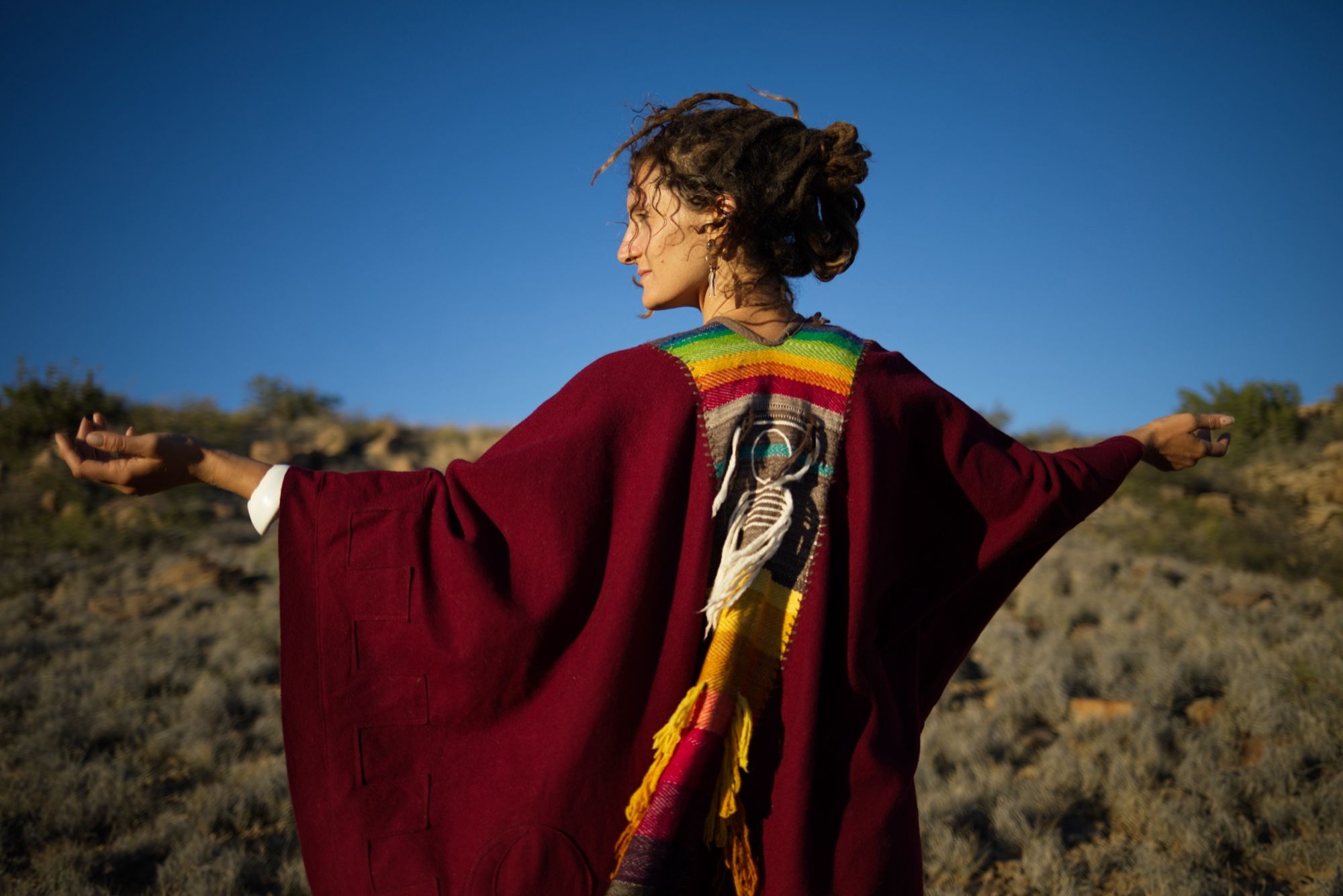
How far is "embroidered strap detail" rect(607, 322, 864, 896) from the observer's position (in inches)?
80.1

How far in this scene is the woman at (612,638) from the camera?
205cm

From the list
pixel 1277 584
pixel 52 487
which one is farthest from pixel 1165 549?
pixel 52 487

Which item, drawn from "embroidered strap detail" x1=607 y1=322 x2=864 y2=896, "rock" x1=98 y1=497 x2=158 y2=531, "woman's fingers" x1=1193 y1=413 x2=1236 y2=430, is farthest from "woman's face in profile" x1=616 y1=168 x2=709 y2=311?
"rock" x1=98 y1=497 x2=158 y2=531

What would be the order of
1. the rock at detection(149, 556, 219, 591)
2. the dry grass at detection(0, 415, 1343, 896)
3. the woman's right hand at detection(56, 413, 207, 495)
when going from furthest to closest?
1. the rock at detection(149, 556, 219, 591)
2. the dry grass at detection(0, 415, 1343, 896)
3. the woman's right hand at detection(56, 413, 207, 495)

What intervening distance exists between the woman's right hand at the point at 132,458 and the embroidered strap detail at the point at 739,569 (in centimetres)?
108

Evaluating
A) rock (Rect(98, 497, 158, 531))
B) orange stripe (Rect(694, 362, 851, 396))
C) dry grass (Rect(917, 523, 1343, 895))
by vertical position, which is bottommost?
dry grass (Rect(917, 523, 1343, 895))

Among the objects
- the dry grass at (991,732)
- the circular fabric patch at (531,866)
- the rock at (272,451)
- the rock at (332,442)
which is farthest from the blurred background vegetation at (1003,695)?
the circular fabric patch at (531,866)

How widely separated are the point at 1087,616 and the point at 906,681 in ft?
23.1

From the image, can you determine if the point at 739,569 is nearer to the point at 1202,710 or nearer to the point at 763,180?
the point at 763,180

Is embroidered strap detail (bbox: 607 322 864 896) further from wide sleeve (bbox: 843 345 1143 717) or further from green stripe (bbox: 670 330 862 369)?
wide sleeve (bbox: 843 345 1143 717)

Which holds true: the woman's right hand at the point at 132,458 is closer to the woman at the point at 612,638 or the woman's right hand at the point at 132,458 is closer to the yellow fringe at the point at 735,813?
the woman at the point at 612,638

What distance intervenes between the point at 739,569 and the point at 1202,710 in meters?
5.78

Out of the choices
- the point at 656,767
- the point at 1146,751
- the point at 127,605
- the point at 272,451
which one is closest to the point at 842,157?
the point at 656,767

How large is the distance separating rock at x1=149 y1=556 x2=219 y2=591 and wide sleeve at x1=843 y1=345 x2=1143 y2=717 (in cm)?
862
